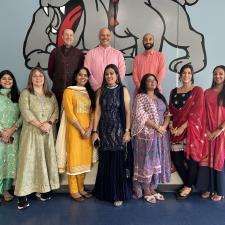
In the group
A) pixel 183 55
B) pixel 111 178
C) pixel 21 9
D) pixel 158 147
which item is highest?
pixel 21 9

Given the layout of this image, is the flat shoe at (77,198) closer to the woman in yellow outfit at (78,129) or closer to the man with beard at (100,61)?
the woman in yellow outfit at (78,129)

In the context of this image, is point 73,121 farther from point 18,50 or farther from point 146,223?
point 18,50

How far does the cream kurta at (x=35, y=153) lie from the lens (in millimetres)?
2543

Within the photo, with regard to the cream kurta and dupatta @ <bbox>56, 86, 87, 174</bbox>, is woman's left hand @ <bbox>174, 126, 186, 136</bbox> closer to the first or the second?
dupatta @ <bbox>56, 86, 87, 174</bbox>

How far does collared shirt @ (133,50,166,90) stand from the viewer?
3.27 m

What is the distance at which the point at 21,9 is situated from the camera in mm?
3793

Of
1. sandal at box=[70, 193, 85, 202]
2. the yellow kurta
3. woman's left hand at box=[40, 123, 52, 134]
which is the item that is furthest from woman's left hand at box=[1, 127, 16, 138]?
sandal at box=[70, 193, 85, 202]

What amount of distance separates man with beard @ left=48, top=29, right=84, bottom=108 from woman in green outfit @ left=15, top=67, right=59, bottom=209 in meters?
0.31

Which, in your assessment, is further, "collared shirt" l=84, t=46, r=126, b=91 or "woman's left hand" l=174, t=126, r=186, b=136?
"collared shirt" l=84, t=46, r=126, b=91

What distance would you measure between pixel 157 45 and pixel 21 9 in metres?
2.18

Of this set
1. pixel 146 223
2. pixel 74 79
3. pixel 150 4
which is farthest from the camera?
pixel 150 4

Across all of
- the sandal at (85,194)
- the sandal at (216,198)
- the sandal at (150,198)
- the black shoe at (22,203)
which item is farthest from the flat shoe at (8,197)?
the sandal at (216,198)

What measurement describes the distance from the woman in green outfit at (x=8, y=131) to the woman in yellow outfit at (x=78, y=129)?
577 millimetres

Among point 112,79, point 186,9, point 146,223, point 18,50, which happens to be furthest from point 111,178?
point 186,9
